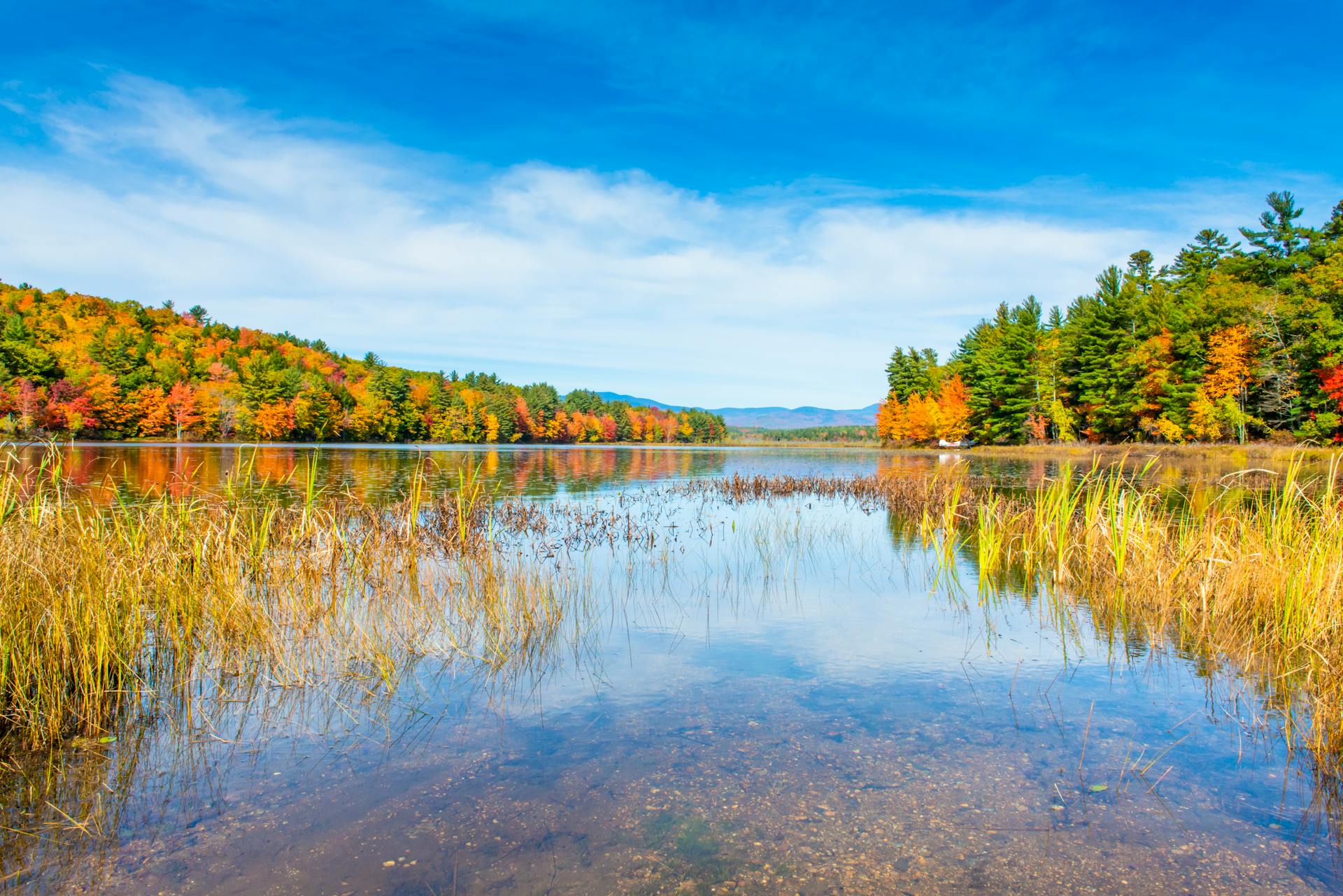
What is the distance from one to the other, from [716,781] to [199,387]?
92.4 meters

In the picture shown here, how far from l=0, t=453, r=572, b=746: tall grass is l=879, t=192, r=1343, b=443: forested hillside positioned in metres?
41.5

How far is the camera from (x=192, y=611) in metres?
6.29

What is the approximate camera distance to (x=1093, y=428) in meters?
59.2

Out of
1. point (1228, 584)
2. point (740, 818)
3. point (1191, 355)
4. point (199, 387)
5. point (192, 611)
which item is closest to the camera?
point (740, 818)

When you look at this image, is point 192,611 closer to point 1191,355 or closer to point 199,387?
point 1191,355

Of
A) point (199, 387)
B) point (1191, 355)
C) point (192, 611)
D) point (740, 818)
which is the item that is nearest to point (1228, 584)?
point (740, 818)

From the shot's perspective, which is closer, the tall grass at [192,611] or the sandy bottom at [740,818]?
the sandy bottom at [740,818]

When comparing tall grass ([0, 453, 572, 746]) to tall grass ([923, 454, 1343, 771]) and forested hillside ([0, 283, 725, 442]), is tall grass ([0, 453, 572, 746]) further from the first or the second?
forested hillside ([0, 283, 725, 442])

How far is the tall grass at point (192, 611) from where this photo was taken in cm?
480

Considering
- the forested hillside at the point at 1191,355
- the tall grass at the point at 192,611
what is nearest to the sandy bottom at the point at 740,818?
the tall grass at the point at 192,611

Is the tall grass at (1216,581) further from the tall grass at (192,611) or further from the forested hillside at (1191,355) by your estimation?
the forested hillside at (1191,355)

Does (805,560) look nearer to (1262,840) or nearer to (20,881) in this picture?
(1262,840)

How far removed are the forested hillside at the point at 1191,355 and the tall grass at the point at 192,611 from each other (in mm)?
41456

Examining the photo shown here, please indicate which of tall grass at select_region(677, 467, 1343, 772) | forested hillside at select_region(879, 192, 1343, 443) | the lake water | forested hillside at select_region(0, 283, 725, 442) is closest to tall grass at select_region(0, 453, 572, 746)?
the lake water
